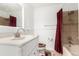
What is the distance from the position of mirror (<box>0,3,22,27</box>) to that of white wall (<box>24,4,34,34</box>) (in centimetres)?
8

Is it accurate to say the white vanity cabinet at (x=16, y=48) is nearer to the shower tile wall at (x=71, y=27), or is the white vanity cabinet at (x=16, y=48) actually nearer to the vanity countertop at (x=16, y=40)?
the vanity countertop at (x=16, y=40)

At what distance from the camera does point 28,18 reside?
1603 millimetres

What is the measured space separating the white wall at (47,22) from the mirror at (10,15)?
241 millimetres

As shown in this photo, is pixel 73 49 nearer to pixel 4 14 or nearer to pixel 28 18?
pixel 28 18

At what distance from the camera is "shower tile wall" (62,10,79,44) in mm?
1654

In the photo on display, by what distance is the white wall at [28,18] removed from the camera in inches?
61.9

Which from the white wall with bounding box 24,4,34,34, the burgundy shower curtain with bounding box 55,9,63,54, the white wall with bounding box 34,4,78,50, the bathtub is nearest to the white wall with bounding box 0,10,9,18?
the white wall with bounding box 24,4,34,34

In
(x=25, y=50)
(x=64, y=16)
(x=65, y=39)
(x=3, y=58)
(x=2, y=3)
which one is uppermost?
(x=2, y=3)

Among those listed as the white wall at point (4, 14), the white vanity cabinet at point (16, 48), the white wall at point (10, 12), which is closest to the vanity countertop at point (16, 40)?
the white vanity cabinet at point (16, 48)

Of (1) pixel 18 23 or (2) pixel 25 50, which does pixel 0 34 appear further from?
(2) pixel 25 50

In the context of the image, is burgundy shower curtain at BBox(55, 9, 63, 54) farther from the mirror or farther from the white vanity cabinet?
the mirror

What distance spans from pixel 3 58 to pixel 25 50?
1.03ft

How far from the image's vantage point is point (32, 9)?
1567 millimetres

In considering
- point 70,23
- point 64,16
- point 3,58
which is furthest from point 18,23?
point 70,23
